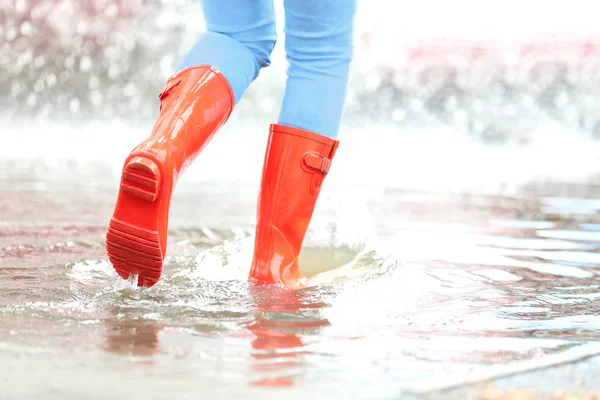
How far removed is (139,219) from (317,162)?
28cm

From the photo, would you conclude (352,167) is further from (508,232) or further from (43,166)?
(508,232)

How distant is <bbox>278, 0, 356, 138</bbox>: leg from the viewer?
1.25 meters

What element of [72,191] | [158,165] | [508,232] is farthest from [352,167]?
[158,165]

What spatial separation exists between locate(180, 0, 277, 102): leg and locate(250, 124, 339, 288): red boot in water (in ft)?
0.31

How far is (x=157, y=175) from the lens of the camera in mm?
1106

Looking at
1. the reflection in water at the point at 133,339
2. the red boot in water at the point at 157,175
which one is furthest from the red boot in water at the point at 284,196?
the reflection in water at the point at 133,339

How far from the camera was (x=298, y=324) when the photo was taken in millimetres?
998

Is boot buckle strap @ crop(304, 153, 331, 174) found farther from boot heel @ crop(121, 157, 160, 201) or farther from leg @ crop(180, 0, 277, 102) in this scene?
boot heel @ crop(121, 157, 160, 201)

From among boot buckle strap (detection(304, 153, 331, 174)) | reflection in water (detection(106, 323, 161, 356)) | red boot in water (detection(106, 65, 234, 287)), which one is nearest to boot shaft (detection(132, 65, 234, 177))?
red boot in water (detection(106, 65, 234, 287))

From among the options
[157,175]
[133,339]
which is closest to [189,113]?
[157,175]

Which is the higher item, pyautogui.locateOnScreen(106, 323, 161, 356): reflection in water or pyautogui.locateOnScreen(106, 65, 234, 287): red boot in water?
pyautogui.locateOnScreen(106, 65, 234, 287): red boot in water

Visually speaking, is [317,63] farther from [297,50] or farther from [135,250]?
[135,250]

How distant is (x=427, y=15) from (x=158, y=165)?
466 cm

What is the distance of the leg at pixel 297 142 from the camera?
1.26m
